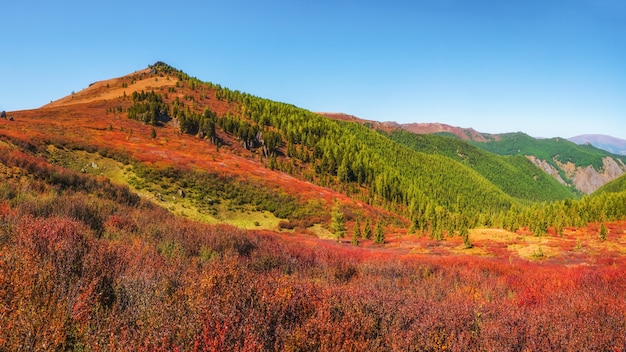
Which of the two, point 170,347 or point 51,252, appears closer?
point 170,347

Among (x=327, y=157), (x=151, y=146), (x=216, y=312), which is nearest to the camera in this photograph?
(x=216, y=312)

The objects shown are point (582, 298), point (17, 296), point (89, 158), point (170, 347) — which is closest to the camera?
point (170, 347)

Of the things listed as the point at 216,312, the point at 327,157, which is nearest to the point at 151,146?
the point at 216,312

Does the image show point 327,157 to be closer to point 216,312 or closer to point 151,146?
point 151,146

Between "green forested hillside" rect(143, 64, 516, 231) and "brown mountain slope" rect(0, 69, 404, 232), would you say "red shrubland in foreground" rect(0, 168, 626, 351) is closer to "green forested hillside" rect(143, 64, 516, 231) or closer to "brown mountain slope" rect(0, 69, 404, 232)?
"brown mountain slope" rect(0, 69, 404, 232)

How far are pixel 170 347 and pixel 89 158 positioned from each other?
3792cm

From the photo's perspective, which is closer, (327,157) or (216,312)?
(216,312)

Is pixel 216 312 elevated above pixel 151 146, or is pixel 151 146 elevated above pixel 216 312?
pixel 151 146

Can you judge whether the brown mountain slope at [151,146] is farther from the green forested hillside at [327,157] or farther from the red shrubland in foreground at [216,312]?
the red shrubland in foreground at [216,312]

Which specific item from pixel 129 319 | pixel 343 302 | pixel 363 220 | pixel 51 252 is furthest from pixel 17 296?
pixel 363 220

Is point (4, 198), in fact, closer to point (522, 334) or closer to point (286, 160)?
point (522, 334)

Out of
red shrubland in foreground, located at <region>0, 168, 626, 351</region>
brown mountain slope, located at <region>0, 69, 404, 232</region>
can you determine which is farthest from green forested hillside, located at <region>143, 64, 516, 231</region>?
red shrubland in foreground, located at <region>0, 168, 626, 351</region>

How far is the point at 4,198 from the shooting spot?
9.52 m

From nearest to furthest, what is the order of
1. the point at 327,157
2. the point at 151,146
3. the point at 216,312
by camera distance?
the point at 216,312 → the point at 151,146 → the point at 327,157
